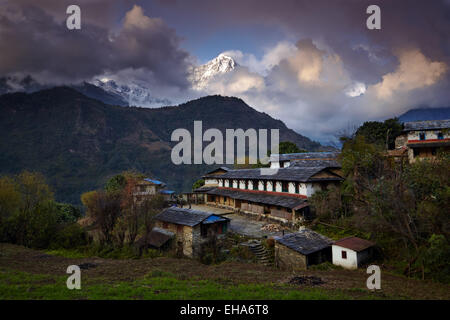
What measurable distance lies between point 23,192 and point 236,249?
Result: 25.1 meters

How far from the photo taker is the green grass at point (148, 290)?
28.6 feet

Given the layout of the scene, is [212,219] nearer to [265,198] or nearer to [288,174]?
[265,198]

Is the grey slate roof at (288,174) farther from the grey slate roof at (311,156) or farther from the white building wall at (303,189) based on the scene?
the grey slate roof at (311,156)

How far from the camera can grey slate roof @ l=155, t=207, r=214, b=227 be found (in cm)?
2167

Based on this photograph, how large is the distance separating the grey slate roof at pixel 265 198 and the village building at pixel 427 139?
1525cm

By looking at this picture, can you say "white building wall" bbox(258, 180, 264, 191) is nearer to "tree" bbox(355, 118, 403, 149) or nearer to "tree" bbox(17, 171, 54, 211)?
"tree" bbox(355, 118, 403, 149)

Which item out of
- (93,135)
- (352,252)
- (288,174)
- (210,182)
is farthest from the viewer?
(93,135)

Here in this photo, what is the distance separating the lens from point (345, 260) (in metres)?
16.1

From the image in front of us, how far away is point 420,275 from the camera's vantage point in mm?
13789

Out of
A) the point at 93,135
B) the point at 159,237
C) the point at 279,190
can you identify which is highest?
the point at 93,135

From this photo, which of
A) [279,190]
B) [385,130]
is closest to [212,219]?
[279,190]

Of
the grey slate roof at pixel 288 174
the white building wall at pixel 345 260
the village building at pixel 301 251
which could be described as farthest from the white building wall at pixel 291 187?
the white building wall at pixel 345 260

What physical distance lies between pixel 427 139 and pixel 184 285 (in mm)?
33206
